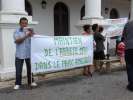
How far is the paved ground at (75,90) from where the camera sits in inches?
277

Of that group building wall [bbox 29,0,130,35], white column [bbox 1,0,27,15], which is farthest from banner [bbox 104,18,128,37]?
white column [bbox 1,0,27,15]

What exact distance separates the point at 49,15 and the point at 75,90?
776 centimetres

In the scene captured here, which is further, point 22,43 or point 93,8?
point 93,8

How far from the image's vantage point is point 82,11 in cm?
1675

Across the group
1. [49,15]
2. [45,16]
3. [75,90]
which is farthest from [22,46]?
[49,15]

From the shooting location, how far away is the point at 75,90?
7711 mm

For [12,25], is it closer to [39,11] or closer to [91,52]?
[91,52]

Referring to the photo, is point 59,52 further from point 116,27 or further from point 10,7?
point 116,27

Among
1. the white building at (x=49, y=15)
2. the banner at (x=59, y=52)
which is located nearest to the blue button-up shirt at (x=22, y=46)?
the banner at (x=59, y=52)

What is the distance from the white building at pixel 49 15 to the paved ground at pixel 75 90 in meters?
1.41

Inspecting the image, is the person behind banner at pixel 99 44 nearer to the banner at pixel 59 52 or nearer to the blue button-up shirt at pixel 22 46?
the banner at pixel 59 52

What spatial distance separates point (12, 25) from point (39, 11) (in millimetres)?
5745

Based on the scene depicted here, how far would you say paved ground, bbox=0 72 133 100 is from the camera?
23.1 feet

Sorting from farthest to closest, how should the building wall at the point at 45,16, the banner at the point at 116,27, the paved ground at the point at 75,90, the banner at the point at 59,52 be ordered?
the building wall at the point at 45,16, the banner at the point at 116,27, the banner at the point at 59,52, the paved ground at the point at 75,90
